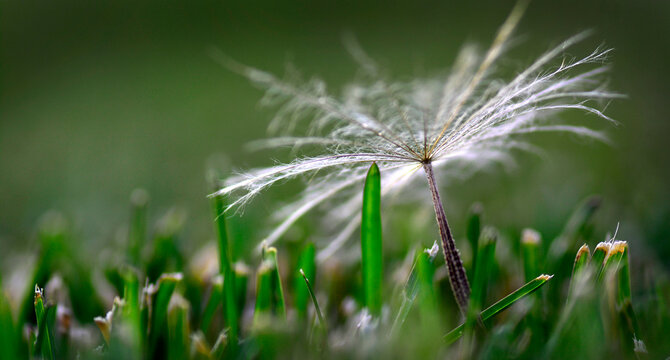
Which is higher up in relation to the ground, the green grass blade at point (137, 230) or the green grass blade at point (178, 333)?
the green grass blade at point (137, 230)

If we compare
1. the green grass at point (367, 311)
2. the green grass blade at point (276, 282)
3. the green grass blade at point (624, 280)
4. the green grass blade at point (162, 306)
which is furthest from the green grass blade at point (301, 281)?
the green grass blade at point (624, 280)

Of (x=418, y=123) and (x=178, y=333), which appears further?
(x=418, y=123)

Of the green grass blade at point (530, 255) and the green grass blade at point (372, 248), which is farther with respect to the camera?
the green grass blade at point (530, 255)

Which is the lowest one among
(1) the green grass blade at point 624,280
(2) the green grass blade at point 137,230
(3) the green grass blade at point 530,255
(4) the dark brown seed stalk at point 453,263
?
(1) the green grass blade at point 624,280

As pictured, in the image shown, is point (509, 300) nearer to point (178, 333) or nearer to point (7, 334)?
point (178, 333)

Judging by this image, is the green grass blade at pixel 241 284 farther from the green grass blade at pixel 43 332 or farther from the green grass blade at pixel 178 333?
the green grass blade at pixel 43 332

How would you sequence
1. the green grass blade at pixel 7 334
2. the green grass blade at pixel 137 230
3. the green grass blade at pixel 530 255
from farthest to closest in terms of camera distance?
the green grass blade at pixel 137 230
the green grass blade at pixel 530 255
the green grass blade at pixel 7 334

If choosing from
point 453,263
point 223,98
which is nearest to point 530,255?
point 453,263

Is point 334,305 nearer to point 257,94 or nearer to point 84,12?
point 257,94
